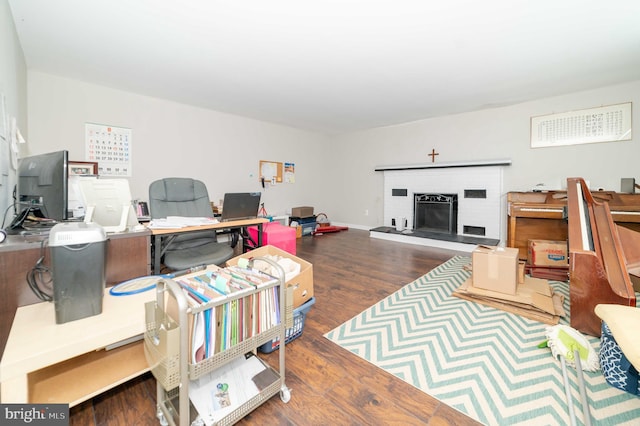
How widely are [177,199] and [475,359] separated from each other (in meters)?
2.58

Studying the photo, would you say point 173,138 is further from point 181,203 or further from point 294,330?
point 294,330

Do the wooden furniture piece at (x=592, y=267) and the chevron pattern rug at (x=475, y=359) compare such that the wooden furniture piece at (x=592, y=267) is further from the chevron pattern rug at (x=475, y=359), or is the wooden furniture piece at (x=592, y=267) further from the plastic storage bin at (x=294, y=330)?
the plastic storage bin at (x=294, y=330)

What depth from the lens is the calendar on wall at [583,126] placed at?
10.6 feet

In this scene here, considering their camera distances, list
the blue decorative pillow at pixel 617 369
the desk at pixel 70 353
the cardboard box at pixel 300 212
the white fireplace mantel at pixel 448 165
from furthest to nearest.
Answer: the cardboard box at pixel 300 212 → the white fireplace mantel at pixel 448 165 → the blue decorative pillow at pixel 617 369 → the desk at pixel 70 353

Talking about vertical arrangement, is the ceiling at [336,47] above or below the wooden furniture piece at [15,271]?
above

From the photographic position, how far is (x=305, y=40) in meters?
2.23

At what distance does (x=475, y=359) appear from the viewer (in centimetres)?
150

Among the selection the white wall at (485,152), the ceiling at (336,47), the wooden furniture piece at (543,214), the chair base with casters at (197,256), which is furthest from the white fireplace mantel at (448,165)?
the chair base with casters at (197,256)

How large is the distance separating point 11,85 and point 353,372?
3.17 m

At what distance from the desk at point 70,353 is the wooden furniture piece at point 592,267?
2.50 m

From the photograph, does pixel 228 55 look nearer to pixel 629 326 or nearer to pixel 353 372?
pixel 353 372

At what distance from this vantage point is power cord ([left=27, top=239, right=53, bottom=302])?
1.05 m

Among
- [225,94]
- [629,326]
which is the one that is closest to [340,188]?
[225,94]

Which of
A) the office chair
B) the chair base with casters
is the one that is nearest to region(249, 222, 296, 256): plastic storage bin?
the office chair
